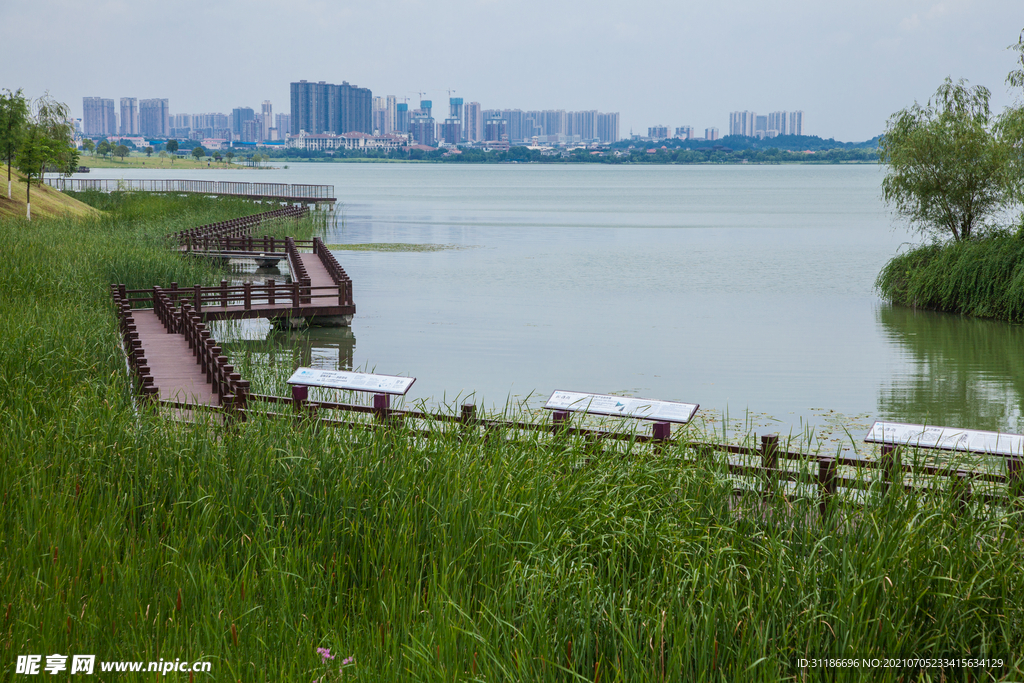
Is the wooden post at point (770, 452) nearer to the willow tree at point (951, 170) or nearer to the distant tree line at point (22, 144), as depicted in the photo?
the willow tree at point (951, 170)

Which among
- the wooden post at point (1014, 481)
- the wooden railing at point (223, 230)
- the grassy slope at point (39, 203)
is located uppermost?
the grassy slope at point (39, 203)

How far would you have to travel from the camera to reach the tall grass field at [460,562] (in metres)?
4.59

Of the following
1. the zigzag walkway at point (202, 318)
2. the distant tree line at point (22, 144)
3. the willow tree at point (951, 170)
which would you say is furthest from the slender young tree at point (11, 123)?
the willow tree at point (951, 170)

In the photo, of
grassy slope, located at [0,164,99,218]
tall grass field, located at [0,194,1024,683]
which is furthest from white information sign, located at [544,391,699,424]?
grassy slope, located at [0,164,99,218]

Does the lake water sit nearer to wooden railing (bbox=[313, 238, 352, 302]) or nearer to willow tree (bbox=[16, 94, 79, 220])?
wooden railing (bbox=[313, 238, 352, 302])

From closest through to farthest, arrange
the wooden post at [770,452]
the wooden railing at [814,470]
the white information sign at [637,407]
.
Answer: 1. the wooden railing at [814,470]
2. the wooden post at [770,452]
3. the white information sign at [637,407]

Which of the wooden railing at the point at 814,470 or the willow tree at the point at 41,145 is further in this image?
the willow tree at the point at 41,145

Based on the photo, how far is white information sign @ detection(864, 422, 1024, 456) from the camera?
21.5 feet

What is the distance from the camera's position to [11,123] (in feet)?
135

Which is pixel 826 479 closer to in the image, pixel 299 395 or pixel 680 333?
pixel 299 395

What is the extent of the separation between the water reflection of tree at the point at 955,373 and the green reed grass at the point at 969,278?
0.40 metres

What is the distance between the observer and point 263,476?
6.45 metres

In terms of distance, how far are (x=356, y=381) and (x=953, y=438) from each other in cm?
513

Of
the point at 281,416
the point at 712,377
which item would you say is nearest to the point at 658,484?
the point at 281,416
